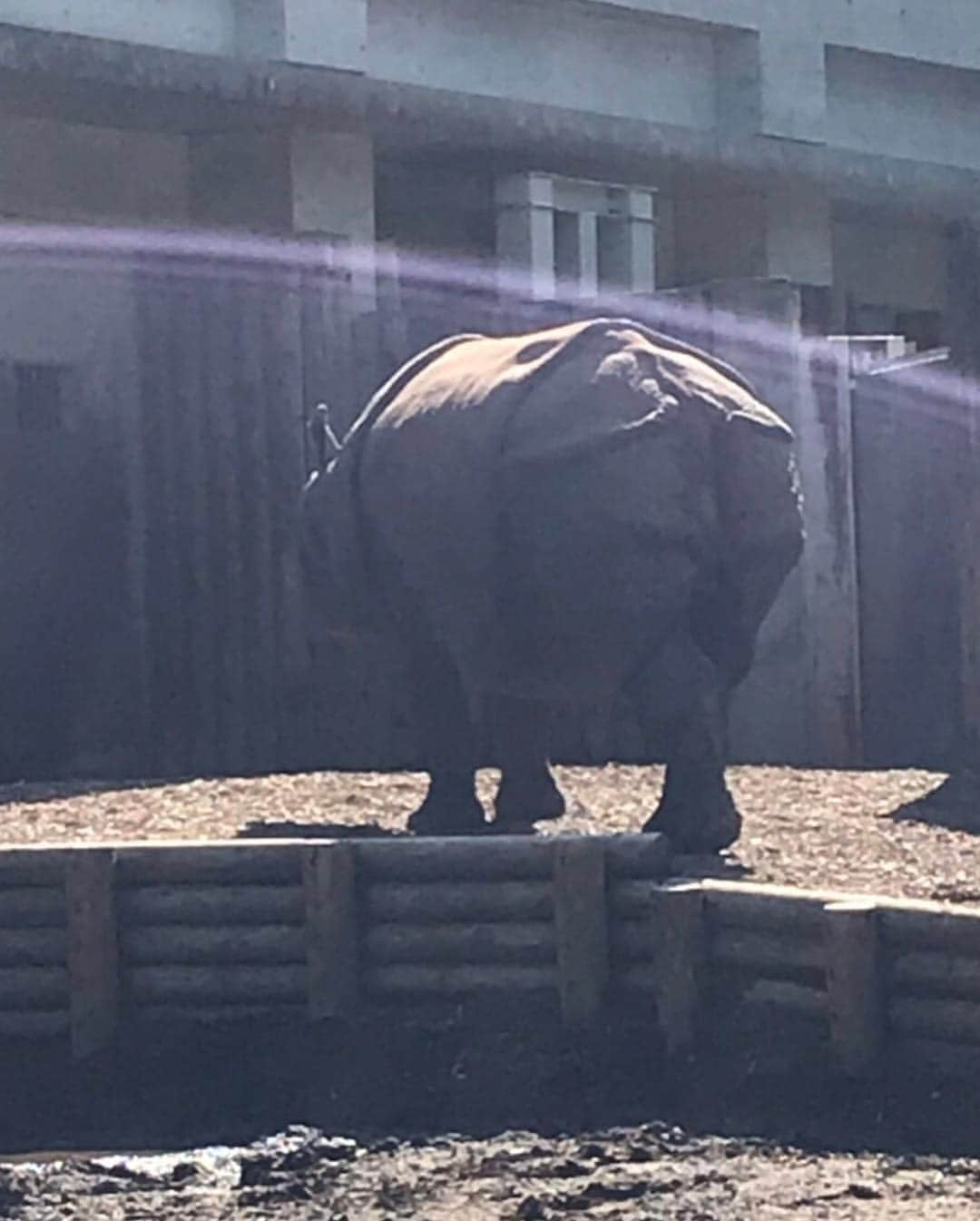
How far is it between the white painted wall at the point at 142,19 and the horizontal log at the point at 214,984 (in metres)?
8.67

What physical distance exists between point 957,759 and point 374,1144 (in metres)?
6.27

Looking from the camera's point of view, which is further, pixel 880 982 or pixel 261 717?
pixel 261 717

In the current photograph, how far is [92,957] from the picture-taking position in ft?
33.5

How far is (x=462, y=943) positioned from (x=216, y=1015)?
88cm

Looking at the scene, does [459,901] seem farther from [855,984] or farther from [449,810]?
[449,810]

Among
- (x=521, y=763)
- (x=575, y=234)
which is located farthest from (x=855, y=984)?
(x=575, y=234)

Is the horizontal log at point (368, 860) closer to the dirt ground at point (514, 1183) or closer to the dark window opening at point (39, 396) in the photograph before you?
the dirt ground at point (514, 1183)

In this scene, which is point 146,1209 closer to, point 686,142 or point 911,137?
point 686,142

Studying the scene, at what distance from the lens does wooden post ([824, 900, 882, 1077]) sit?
871cm

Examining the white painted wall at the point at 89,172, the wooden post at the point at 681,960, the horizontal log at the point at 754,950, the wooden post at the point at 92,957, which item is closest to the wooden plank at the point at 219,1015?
the wooden post at the point at 92,957

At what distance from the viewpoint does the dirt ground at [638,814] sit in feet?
35.5

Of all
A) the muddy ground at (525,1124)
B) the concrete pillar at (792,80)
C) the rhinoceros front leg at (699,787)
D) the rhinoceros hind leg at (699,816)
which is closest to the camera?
the muddy ground at (525,1124)

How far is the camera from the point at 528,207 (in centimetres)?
2109

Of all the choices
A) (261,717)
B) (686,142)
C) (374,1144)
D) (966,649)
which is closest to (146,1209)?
(374,1144)
